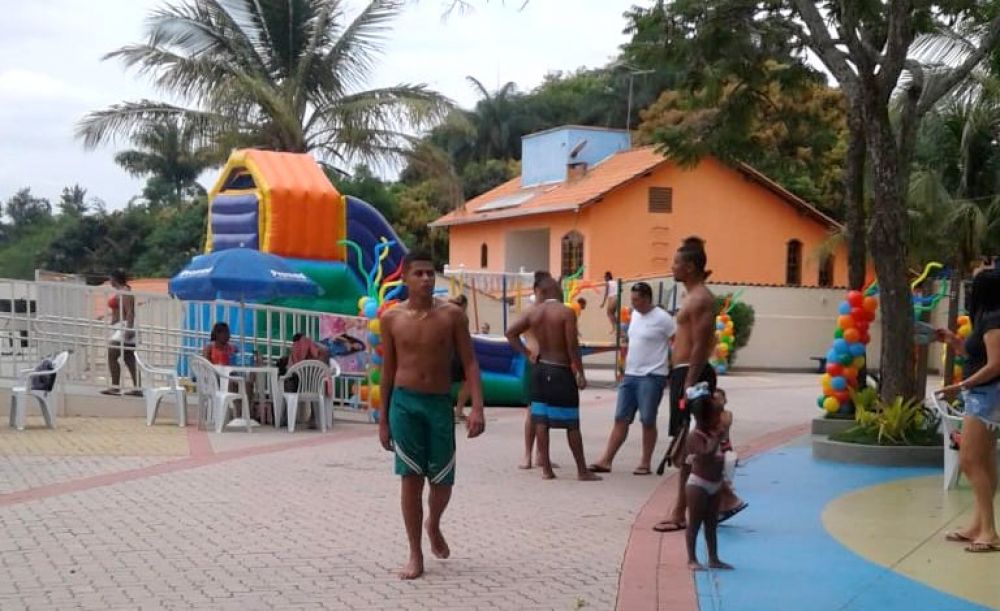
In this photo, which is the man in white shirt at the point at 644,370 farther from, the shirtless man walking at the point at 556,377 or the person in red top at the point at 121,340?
the person in red top at the point at 121,340

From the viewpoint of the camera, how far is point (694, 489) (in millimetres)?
6453

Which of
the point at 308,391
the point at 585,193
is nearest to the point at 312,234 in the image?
the point at 308,391

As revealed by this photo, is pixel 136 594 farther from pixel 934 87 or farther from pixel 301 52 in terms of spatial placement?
pixel 301 52

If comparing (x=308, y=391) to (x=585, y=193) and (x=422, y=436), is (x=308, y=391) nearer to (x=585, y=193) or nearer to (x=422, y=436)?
(x=422, y=436)

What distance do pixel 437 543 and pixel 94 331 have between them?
400 inches

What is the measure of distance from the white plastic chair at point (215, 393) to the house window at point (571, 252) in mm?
19237

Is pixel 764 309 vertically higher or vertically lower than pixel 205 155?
lower

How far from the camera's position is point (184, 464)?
10.4 metres

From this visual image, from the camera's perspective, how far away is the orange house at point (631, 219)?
103ft

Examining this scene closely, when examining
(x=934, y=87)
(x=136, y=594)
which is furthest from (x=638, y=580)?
(x=934, y=87)

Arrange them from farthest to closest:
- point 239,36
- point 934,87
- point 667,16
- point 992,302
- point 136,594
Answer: point 239,36
point 667,16
point 934,87
point 992,302
point 136,594

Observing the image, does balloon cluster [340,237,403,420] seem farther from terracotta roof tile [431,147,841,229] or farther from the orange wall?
the orange wall

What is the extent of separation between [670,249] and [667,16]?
65.9 feet

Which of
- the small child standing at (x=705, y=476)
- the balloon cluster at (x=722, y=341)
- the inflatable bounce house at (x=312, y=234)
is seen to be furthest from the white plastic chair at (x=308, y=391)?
the balloon cluster at (x=722, y=341)
